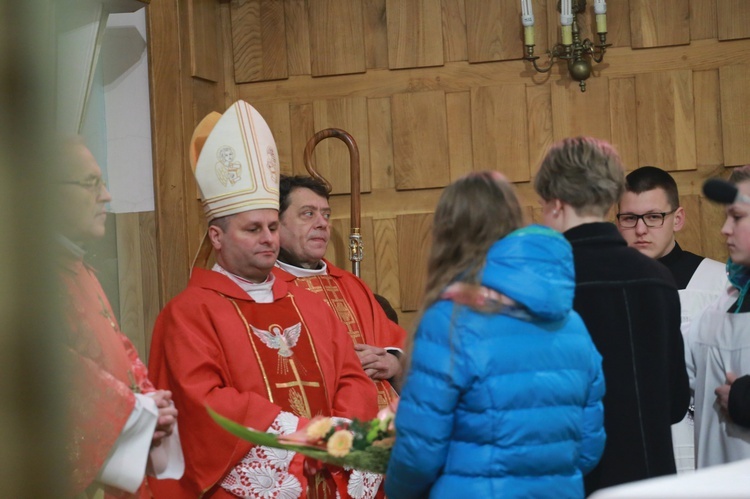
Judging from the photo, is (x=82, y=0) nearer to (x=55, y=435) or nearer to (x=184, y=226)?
(x=55, y=435)

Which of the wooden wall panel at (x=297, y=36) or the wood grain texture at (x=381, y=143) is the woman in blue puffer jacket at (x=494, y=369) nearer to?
the wood grain texture at (x=381, y=143)

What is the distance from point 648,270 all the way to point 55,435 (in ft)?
7.00

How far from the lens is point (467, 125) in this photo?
15.0 feet

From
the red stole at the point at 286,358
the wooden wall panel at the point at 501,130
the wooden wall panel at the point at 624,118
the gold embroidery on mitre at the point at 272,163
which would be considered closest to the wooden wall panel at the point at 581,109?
the wooden wall panel at the point at 624,118

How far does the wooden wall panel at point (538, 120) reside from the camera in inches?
178

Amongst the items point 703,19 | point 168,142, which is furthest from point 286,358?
point 703,19

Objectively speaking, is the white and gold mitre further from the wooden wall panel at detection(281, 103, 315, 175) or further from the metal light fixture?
the metal light fixture

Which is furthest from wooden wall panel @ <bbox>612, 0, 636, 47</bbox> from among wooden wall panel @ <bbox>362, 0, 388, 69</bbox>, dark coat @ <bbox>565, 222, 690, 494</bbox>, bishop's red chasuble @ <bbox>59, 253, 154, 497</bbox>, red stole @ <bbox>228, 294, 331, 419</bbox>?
bishop's red chasuble @ <bbox>59, 253, 154, 497</bbox>

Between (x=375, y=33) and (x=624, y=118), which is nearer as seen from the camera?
(x=624, y=118)

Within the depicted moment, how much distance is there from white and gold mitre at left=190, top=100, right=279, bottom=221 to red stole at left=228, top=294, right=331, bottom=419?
36cm

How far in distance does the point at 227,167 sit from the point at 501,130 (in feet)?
6.09

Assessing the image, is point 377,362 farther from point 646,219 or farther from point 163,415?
point 163,415

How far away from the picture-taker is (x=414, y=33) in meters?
4.57

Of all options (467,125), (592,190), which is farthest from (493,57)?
(592,190)
